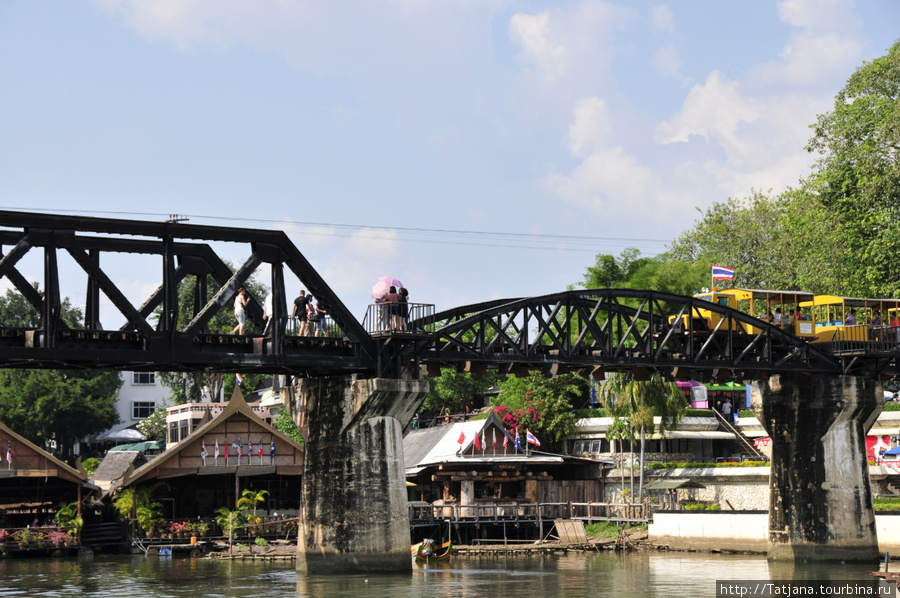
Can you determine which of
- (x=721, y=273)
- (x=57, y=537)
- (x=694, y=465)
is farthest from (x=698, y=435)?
(x=57, y=537)

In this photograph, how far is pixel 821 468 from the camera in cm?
5381

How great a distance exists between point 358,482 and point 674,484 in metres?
34.4

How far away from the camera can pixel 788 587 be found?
137 ft

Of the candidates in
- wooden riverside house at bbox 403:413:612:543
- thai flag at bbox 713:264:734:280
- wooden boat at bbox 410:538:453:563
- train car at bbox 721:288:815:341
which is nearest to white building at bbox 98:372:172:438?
wooden riverside house at bbox 403:413:612:543

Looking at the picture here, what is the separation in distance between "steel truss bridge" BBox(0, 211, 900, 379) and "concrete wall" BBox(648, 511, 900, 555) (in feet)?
33.2

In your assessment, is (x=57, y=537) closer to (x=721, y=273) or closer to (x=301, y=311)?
(x=301, y=311)

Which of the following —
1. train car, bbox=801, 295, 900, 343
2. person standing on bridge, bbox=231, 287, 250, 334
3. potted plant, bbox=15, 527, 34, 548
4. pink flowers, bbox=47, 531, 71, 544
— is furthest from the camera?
pink flowers, bbox=47, 531, 71, 544

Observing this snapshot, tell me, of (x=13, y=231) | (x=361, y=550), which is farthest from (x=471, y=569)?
(x=13, y=231)

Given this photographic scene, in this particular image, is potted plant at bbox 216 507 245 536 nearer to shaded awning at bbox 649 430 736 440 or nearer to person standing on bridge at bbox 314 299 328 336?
person standing on bridge at bbox 314 299 328 336

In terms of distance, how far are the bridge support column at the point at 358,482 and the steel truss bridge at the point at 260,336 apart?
1.00 meters

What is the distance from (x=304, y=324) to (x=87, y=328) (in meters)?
8.06

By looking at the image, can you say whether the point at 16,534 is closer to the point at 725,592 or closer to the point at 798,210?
the point at 725,592

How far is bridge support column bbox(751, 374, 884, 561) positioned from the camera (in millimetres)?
53000

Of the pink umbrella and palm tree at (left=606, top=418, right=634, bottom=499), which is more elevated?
the pink umbrella
